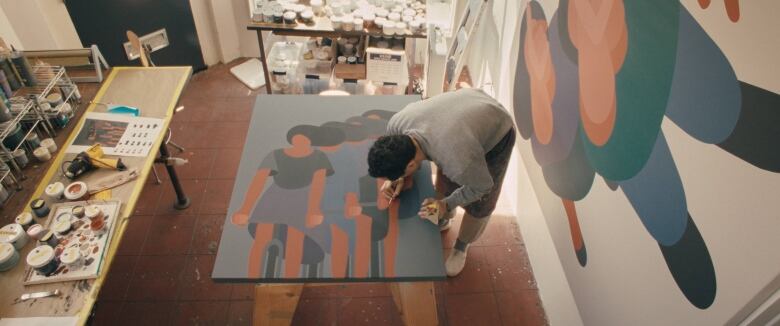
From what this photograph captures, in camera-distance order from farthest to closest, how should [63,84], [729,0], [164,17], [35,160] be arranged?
[164,17] < [63,84] < [35,160] < [729,0]

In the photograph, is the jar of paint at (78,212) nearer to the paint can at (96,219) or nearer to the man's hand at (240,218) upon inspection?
the paint can at (96,219)

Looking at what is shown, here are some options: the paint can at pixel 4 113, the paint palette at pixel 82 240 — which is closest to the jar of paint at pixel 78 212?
the paint palette at pixel 82 240

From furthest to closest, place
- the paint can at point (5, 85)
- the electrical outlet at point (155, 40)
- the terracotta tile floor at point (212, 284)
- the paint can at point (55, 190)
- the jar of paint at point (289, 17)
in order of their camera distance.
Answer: the electrical outlet at point (155, 40)
the jar of paint at point (289, 17)
the terracotta tile floor at point (212, 284)
the paint can at point (5, 85)
the paint can at point (55, 190)

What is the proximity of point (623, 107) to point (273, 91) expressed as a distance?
314 cm

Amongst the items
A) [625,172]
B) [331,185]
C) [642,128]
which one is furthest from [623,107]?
[331,185]

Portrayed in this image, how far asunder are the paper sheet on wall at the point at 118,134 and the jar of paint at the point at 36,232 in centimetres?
51

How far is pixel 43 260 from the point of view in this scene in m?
1.76

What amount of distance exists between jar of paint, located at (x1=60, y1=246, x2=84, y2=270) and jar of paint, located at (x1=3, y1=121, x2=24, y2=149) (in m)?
0.77

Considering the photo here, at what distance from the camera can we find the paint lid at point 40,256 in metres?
1.75

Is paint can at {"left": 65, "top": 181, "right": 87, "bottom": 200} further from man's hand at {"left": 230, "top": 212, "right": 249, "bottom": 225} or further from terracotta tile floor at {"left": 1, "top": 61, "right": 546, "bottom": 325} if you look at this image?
man's hand at {"left": 230, "top": 212, "right": 249, "bottom": 225}

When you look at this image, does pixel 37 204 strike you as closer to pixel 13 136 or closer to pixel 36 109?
pixel 13 136

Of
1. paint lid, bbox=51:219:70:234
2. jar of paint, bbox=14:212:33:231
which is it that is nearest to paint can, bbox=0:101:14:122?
jar of paint, bbox=14:212:33:231

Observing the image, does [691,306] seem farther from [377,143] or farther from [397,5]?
[397,5]

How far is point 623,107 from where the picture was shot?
1.55 metres
